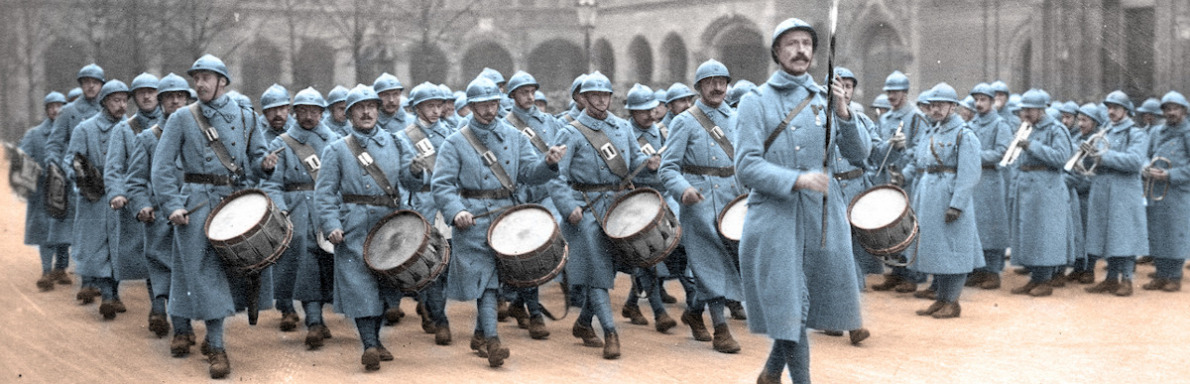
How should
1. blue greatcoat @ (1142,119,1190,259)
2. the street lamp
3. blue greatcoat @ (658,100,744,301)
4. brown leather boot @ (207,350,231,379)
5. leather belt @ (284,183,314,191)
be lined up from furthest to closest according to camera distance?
the street lamp → blue greatcoat @ (1142,119,1190,259) → leather belt @ (284,183,314,191) → blue greatcoat @ (658,100,744,301) → brown leather boot @ (207,350,231,379)

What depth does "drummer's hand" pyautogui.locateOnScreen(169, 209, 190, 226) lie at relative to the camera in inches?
312

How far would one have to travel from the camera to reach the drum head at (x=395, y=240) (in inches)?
316

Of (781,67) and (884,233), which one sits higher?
(781,67)

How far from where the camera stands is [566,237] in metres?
9.09

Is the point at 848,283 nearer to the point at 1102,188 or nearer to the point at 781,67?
the point at 781,67

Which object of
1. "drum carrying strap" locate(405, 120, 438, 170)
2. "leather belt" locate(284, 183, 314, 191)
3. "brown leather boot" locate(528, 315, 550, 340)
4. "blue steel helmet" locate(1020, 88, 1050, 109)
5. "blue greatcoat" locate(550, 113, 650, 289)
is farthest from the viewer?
"blue steel helmet" locate(1020, 88, 1050, 109)

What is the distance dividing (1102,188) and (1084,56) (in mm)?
8838

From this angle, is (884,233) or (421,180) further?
(421,180)

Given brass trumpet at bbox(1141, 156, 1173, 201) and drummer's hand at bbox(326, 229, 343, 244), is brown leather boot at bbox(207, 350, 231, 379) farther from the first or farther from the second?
brass trumpet at bbox(1141, 156, 1173, 201)

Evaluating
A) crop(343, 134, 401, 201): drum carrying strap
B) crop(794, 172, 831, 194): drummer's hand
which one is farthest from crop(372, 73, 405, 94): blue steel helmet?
crop(794, 172, 831, 194): drummer's hand

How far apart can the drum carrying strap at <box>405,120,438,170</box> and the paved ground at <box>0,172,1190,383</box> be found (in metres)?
1.36

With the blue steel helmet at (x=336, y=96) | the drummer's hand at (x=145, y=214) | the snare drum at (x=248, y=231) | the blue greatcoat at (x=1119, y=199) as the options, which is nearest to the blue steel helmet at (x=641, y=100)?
the blue steel helmet at (x=336, y=96)

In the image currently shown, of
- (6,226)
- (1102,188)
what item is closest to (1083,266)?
(1102,188)

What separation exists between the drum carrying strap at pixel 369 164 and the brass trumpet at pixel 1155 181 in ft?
26.7
